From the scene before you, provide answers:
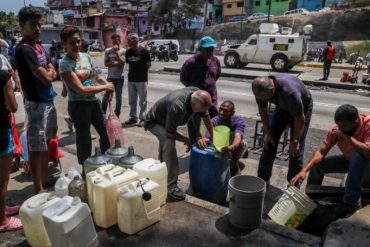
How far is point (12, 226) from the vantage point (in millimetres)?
3182

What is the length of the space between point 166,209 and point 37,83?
1824 mm

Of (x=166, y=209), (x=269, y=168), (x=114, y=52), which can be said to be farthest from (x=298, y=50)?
(x=166, y=209)

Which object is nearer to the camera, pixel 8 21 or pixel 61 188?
pixel 61 188

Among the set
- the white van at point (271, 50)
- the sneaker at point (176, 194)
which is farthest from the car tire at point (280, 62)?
the sneaker at point (176, 194)

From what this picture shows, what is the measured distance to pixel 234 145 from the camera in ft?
12.6

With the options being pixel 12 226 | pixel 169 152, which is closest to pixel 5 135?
pixel 12 226

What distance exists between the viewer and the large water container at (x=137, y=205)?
3.02 m

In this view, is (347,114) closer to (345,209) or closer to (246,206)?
(345,209)

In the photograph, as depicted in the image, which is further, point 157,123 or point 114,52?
point 114,52

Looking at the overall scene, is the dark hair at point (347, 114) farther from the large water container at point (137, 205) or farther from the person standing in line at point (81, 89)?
the person standing in line at point (81, 89)

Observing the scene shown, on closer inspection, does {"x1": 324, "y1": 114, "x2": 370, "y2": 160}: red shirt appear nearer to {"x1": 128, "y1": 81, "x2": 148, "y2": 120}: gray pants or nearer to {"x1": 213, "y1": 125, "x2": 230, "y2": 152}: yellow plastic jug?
{"x1": 213, "y1": 125, "x2": 230, "y2": 152}: yellow plastic jug

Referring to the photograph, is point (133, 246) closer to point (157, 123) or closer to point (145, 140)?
point (157, 123)

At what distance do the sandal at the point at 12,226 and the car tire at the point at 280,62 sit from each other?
17.4m

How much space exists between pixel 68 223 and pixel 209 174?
5.31 ft
